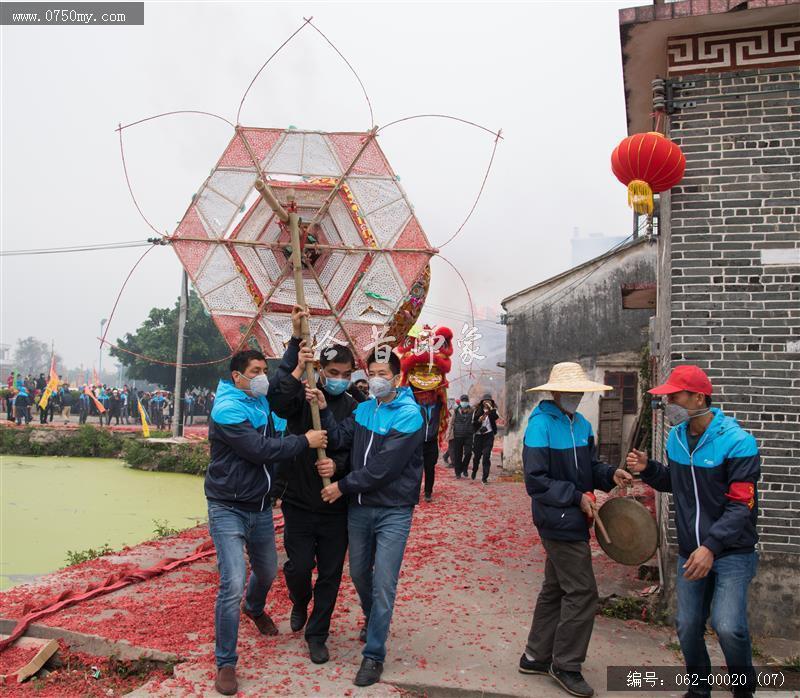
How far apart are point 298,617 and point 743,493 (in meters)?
2.84

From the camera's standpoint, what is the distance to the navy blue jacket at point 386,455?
4.01 meters

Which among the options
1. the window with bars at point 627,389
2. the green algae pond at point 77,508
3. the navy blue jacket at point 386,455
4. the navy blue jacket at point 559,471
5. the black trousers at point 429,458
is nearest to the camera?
the navy blue jacket at point 559,471

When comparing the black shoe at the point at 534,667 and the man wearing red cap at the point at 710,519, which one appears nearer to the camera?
the man wearing red cap at the point at 710,519

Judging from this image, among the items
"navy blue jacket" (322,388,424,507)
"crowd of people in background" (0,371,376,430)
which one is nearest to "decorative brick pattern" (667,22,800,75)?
"navy blue jacket" (322,388,424,507)

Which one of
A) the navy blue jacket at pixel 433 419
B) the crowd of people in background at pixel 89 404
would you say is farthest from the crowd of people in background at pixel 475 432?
the crowd of people in background at pixel 89 404

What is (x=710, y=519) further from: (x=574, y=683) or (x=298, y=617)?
(x=298, y=617)

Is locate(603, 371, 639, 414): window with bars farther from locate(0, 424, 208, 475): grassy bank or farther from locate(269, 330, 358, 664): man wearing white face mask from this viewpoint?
locate(269, 330, 358, 664): man wearing white face mask

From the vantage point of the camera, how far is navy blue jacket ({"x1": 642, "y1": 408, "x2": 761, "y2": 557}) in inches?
139

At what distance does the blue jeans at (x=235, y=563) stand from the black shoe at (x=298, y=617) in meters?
0.23

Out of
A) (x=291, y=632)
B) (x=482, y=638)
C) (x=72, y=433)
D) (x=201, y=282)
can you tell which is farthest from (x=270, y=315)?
(x=72, y=433)

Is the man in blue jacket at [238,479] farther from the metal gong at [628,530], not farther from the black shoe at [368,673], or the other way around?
the metal gong at [628,530]

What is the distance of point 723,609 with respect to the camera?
11.6 ft

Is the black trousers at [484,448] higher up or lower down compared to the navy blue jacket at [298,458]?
lower down

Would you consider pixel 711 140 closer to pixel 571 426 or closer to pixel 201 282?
pixel 571 426
